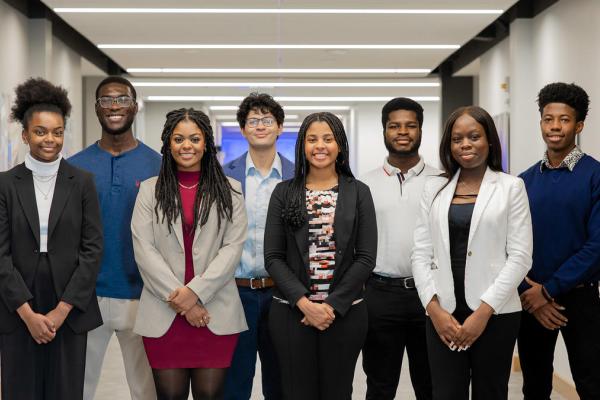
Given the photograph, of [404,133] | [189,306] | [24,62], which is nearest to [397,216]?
[404,133]

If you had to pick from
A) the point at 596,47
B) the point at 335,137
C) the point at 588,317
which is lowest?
the point at 588,317

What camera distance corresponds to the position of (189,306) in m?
3.17

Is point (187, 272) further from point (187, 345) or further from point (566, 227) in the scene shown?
point (566, 227)

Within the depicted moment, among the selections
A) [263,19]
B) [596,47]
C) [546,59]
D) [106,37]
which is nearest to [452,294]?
[596,47]

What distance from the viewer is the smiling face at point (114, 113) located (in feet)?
11.8

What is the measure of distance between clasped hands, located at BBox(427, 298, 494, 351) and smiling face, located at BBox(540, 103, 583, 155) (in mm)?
977

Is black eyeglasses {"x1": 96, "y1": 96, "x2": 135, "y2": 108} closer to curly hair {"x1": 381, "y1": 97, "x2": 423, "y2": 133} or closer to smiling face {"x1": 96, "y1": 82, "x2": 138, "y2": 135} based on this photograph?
smiling face {"x1": 96, "y1": 82, "x2": 138, "y2": 135}

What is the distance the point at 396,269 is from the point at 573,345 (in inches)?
34.5

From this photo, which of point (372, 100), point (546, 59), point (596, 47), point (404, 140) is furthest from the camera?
point (372, 100)

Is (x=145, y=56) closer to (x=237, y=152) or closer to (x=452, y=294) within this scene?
(x=452, y=294)

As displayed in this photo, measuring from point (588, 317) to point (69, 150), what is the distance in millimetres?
6916

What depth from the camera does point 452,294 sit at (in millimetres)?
3053

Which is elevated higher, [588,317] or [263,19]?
[263,19]

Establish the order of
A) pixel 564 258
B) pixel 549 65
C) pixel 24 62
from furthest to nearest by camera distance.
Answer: pixel 24 62 < pixel 549 65 < pixel 564 258
